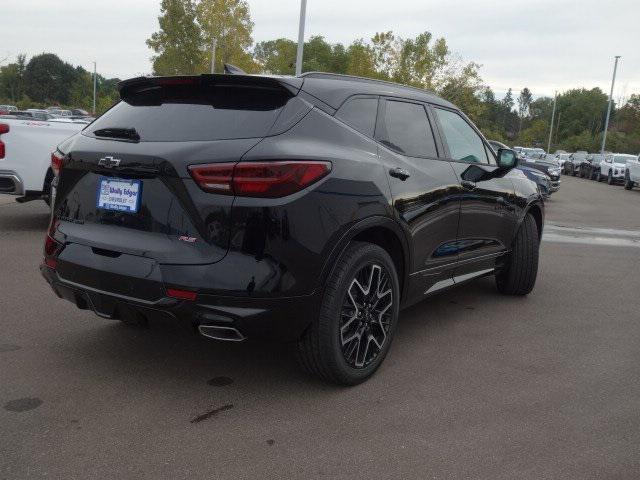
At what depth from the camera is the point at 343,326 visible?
338 centimetres

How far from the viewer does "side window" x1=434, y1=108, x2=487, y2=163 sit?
4594 millimetres

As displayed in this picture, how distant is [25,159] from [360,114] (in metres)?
5.45

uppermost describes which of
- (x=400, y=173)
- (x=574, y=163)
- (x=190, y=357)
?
(x=574, y=163)

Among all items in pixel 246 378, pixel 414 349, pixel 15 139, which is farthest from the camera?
pixel 15 139

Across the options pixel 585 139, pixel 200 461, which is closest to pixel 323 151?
pixel 200 461

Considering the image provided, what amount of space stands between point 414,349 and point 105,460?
2261 mm

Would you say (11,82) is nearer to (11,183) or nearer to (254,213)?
(11,183)

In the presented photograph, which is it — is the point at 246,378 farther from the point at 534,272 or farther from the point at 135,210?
the point at 534,272

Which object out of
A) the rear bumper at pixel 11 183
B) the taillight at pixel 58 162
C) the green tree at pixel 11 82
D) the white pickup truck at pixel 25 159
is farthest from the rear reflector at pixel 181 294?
the green tree at pixel 11 82

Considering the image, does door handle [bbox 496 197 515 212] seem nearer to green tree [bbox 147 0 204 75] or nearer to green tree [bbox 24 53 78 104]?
green tree [bbox 147 0 204 75]

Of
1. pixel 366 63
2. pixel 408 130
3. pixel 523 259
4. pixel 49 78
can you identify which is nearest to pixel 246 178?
pixel 408 130

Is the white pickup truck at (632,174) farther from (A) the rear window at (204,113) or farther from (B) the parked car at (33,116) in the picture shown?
(A) the rear window at (204,113)

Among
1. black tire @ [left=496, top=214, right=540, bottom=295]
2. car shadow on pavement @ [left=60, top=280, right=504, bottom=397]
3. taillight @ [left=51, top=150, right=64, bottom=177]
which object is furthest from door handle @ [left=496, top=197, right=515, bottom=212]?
taillight @ [left=51, top=150, right=64, bottom=177]

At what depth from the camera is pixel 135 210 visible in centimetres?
311
